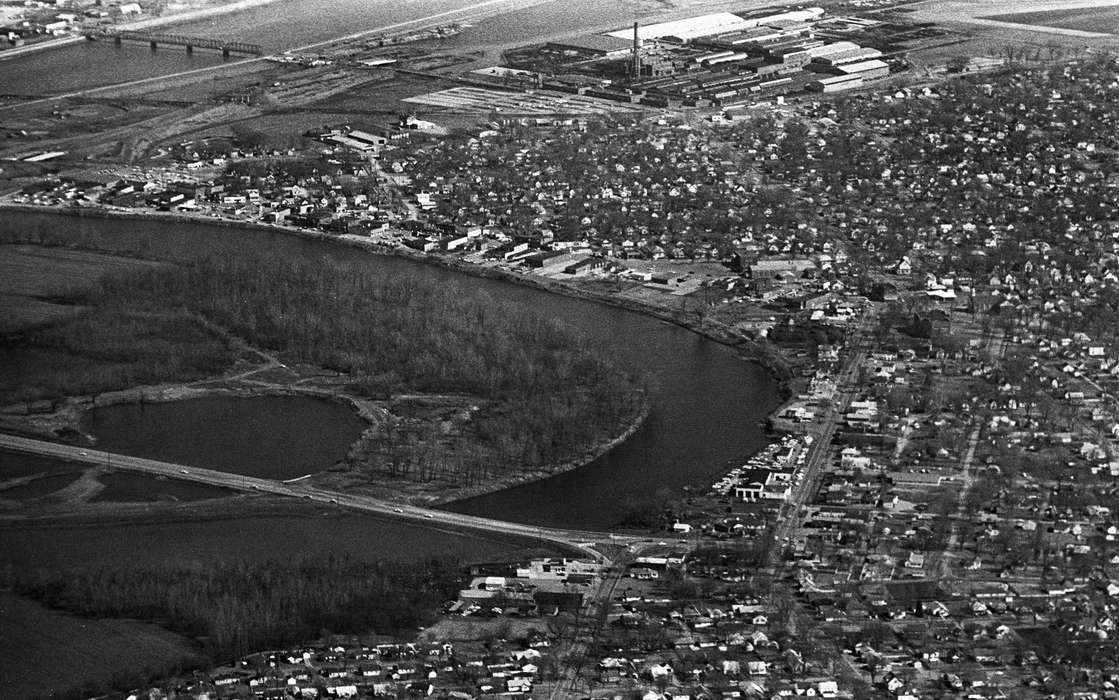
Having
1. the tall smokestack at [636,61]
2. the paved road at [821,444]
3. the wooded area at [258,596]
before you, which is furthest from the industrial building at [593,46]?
the wooded area at [258,596]

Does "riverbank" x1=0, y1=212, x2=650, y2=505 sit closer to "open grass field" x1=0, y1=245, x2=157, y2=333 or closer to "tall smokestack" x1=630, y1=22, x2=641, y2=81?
"open grass field" x1=0, y1=245, x2=157, y2=333

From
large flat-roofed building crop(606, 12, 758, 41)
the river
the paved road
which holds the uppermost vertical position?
the river

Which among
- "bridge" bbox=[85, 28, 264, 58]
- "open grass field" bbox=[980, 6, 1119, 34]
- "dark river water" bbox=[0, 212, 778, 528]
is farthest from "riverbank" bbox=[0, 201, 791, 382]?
"open grass field" bbox=[980, 6, 1119, 34]

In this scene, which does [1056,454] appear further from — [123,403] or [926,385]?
[123,403]

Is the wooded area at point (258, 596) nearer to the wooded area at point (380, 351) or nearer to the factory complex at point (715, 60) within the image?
the wooded area at point (380, 351)

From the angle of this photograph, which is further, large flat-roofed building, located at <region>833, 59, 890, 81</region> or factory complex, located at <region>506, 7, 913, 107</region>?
large flat-roofed building, located at <region>833, 59, 890, 81</region>

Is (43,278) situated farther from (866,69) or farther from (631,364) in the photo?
(866,69)
